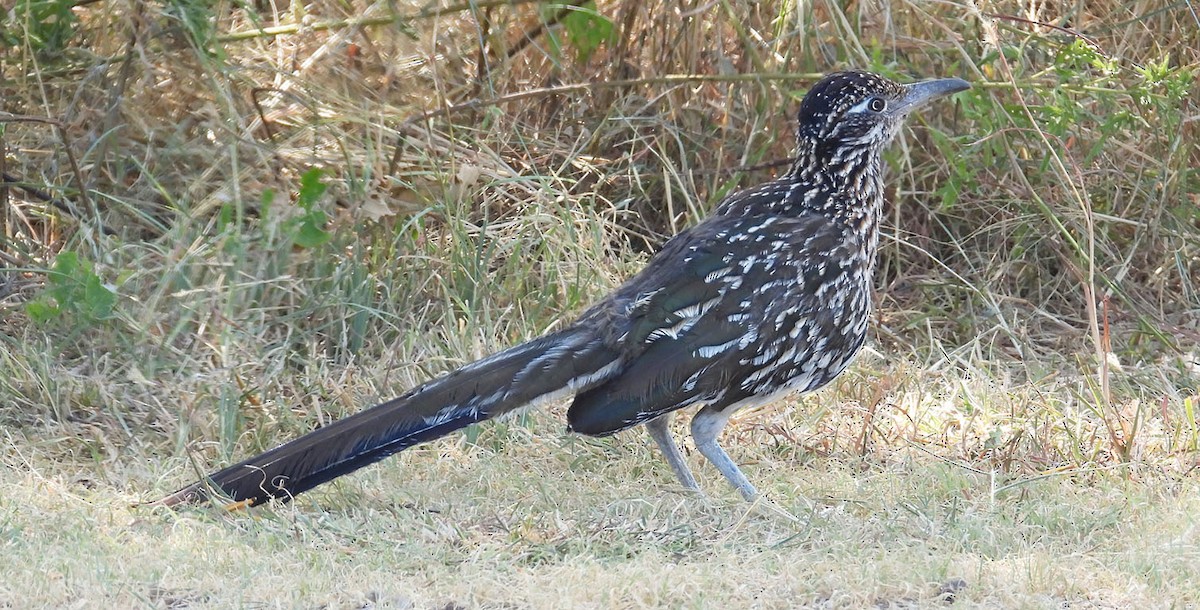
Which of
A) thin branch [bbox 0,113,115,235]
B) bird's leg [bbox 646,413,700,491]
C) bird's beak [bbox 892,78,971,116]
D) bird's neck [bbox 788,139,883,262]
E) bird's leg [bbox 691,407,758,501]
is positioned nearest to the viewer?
bird's leg [bbox 691,407,758,501]

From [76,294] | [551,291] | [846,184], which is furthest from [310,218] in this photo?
[846,184]

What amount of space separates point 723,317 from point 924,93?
48.3 inches

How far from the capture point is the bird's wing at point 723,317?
4.64 m

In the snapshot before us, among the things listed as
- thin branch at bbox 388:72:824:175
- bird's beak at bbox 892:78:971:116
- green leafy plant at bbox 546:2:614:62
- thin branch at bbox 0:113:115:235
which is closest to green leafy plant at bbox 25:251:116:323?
thin branch at bbox 0:113:115:235

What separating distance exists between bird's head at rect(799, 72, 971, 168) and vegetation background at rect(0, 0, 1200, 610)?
492mm

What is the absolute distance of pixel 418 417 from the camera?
14.8ft

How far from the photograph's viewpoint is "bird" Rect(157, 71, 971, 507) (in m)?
4.47

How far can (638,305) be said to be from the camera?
4828mm

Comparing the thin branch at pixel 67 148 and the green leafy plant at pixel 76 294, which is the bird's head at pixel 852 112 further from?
the thin branch at pixel 67 148

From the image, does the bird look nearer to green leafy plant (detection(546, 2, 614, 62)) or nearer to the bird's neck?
the bird's neck

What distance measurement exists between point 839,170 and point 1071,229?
1.97m

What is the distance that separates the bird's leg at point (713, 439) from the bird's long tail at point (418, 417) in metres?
0.40

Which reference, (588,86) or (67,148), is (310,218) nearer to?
(67,148)

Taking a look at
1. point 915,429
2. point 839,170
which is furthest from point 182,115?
point 915,429
